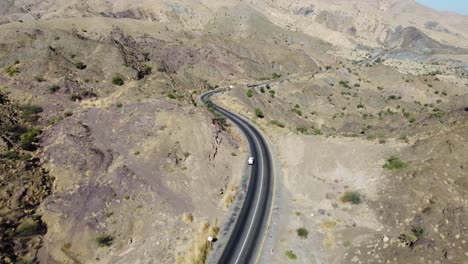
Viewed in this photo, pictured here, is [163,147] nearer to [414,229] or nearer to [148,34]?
[414,229]

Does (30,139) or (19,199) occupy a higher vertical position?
(30,139)

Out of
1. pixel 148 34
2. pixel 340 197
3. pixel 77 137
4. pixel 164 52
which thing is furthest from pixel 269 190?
pixel 148 34

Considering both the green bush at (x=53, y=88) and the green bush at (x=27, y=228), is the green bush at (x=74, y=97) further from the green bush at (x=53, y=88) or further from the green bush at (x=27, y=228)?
the green bush at (x=27, y=228)

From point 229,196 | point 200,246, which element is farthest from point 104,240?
point 229,196

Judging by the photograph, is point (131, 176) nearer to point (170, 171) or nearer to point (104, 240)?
point (170, 171)

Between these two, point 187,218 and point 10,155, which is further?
point 10,155

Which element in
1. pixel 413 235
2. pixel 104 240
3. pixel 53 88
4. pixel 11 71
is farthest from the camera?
pixel 11 71

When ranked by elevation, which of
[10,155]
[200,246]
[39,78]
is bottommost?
[10,155]
